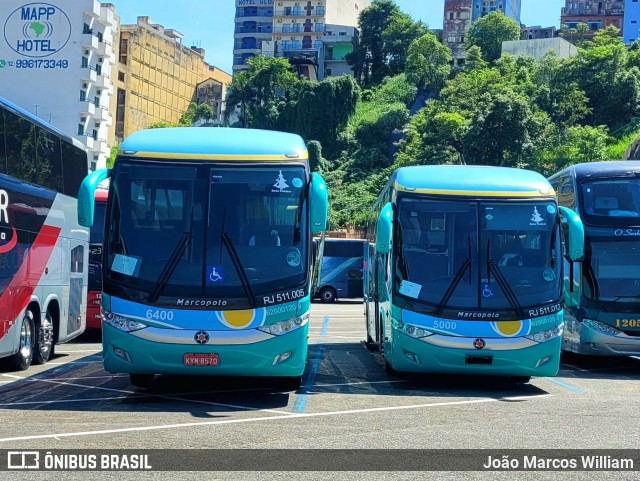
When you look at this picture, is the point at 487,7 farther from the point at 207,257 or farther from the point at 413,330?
the point at 207,257

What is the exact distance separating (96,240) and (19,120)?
748 cm

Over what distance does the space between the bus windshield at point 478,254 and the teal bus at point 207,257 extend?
2.06 m

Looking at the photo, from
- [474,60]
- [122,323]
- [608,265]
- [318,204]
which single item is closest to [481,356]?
[318,204]

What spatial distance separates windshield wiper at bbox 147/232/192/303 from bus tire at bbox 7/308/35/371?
4163 mm

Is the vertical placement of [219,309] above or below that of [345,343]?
above

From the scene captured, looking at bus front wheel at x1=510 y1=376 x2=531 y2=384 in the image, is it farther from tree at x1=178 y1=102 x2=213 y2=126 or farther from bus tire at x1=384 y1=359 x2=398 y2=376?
tree at x1=178 y1=102 x2=213 y2=126

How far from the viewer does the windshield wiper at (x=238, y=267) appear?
38.4 feet

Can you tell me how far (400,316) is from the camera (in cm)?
1373

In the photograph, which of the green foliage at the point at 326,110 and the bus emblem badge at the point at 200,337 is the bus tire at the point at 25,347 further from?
the green foliage at the point at 326,110

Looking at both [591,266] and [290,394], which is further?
[591,266]

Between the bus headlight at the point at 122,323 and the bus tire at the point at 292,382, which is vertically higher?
the bus headlight at the point at 122,323

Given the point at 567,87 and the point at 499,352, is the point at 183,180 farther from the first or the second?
the point at 567,87

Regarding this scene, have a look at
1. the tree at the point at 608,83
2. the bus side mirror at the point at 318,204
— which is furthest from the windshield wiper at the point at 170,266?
the tree at the point at 608,83

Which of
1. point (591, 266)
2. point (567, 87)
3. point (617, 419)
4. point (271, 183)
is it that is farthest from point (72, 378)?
point (567, 87)
